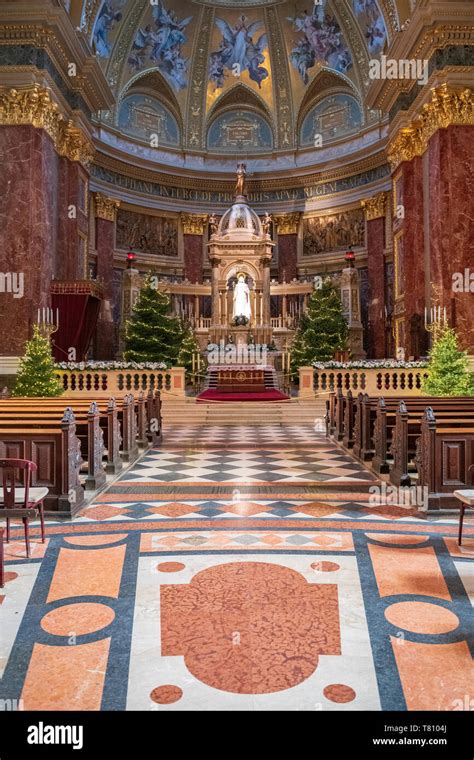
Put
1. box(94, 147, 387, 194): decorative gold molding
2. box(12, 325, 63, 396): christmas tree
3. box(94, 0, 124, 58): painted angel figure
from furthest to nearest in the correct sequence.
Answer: box(94, 147, 387, 194): decorative gold molding → box(94, 0, 124, 58): painted angel figure → box(12, 325, 63, 396): christmas tree

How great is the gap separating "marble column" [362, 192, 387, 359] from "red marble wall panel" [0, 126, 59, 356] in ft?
44.5

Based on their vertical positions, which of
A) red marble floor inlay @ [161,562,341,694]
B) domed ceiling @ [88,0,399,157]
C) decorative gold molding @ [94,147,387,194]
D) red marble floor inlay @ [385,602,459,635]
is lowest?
red marble floor inlay @ [385,602,459,635]

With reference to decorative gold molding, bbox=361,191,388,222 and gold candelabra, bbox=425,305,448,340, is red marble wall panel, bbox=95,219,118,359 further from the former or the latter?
gold candelabra, bbox=425,305,448,340

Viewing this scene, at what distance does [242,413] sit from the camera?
1609 centimetres

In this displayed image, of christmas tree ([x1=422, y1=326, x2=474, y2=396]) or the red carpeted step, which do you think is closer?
christmas tree ([x1=422, y1=326, x2=474, y2=396])

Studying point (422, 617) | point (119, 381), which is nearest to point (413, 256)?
point (119, 381)

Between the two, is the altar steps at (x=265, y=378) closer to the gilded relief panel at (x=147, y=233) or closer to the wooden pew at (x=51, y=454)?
the gilded relief panel at (x=147, y=233)

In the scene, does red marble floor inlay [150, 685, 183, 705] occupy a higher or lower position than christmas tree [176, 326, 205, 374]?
lower

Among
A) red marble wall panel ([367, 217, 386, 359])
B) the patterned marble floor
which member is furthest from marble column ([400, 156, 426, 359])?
the patterned marble floor

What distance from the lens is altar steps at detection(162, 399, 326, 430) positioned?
15.7m

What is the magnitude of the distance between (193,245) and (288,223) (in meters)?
4.44

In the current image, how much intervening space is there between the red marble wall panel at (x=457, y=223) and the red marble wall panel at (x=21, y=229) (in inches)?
395

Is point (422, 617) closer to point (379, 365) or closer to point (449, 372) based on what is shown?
point (449, 372)

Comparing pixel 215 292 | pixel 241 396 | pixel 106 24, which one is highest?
pixel 106 24
